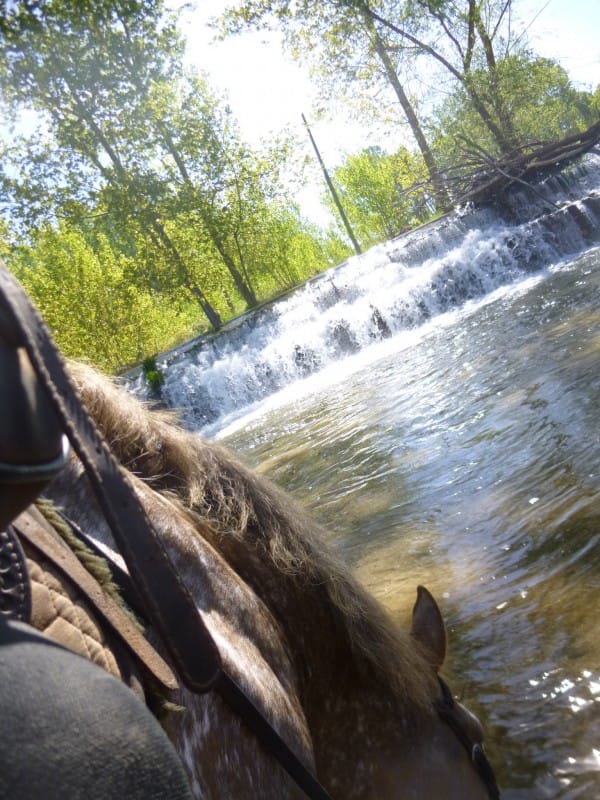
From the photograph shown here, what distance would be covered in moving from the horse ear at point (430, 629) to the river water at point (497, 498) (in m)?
0.54

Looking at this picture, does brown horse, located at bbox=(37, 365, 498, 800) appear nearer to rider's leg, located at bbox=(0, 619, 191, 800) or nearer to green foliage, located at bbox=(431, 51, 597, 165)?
rider's leg, located at bbox=(0, 619, 191, 800)

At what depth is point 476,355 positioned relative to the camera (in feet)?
25.8

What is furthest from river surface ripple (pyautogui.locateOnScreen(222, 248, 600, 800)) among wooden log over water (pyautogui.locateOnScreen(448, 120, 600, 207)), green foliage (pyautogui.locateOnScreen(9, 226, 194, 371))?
green foliage (pyautogui.locateOnScreen(9, 226, 194, 371))

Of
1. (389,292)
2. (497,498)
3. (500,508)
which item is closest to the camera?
(500,508)

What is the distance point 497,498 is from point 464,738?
7.68 feet

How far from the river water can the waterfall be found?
11.7 ft

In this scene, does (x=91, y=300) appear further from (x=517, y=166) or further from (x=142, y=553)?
(x=142, y=553)

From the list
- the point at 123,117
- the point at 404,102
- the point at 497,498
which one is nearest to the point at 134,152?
the point at 123,117

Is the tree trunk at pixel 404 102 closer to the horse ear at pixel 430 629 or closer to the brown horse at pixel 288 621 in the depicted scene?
the horse ear at pixel 430 629

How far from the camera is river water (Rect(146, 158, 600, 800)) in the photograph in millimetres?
2176

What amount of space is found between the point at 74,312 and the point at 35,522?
69.5ft

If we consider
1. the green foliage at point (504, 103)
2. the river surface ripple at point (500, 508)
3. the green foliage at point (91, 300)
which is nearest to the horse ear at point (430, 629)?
the river surface ripple at point (500, 508)

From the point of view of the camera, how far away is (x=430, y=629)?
68.4 inches

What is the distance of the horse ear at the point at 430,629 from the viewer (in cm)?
169
